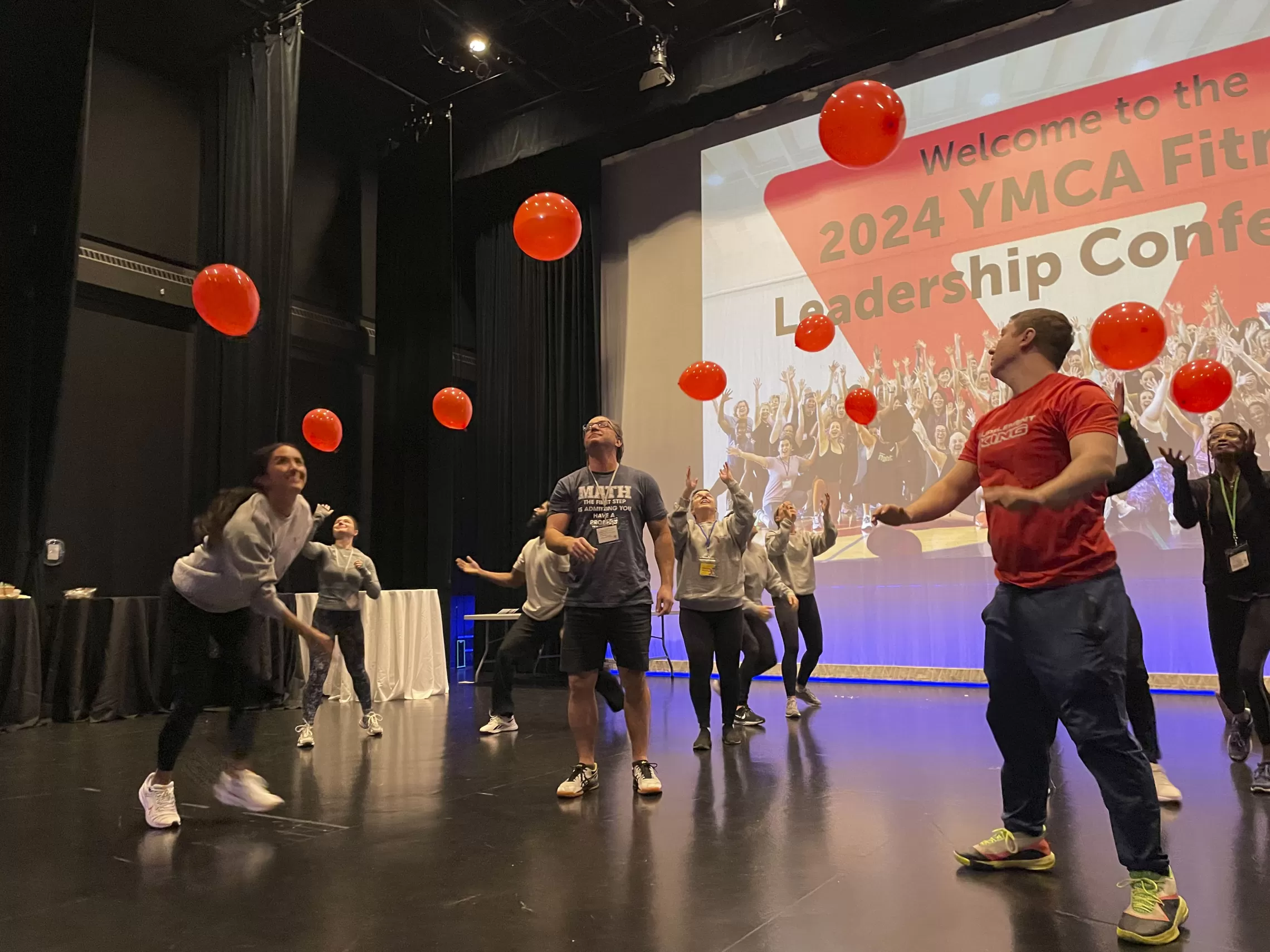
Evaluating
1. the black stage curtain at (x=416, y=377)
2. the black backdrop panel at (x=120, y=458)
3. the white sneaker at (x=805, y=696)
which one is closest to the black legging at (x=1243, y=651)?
the white sneaker at (x=805, y=696)

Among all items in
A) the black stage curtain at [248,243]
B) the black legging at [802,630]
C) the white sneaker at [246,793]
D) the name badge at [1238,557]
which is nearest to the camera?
the white sneaker at [246,793]

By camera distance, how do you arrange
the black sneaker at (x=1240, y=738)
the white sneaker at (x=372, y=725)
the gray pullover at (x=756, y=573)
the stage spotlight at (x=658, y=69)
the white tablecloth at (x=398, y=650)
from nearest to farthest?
1. the black sneaker at (x=1240, y=738)
2. the white sneaker at (x=372, y=725)
3. the gray pullover at (x=756, y=573)
4. the white tablecloth at (x=398, y=650)
5. the stage spotlight at (x=658, y=69)

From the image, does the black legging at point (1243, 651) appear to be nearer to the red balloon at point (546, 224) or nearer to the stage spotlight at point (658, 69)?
the red balloon at point (546, 224)

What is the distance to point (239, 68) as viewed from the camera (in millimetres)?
7887

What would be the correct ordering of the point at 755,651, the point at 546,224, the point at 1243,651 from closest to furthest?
the point at 1243,651 < the point at 546,224 < the point at 755,651

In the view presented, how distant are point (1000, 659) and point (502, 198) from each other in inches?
373

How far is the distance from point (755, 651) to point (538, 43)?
260 inches

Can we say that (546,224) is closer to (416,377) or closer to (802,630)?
(802,630)

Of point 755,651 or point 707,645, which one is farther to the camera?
point 755,651

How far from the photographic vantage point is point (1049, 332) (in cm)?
233

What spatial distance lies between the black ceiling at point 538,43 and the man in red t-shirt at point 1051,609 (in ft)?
20.5

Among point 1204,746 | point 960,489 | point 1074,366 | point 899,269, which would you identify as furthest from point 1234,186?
point 960,489

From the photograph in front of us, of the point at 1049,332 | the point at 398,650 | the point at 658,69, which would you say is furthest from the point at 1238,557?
the point at 658,69

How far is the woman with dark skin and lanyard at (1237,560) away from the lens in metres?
3.46
